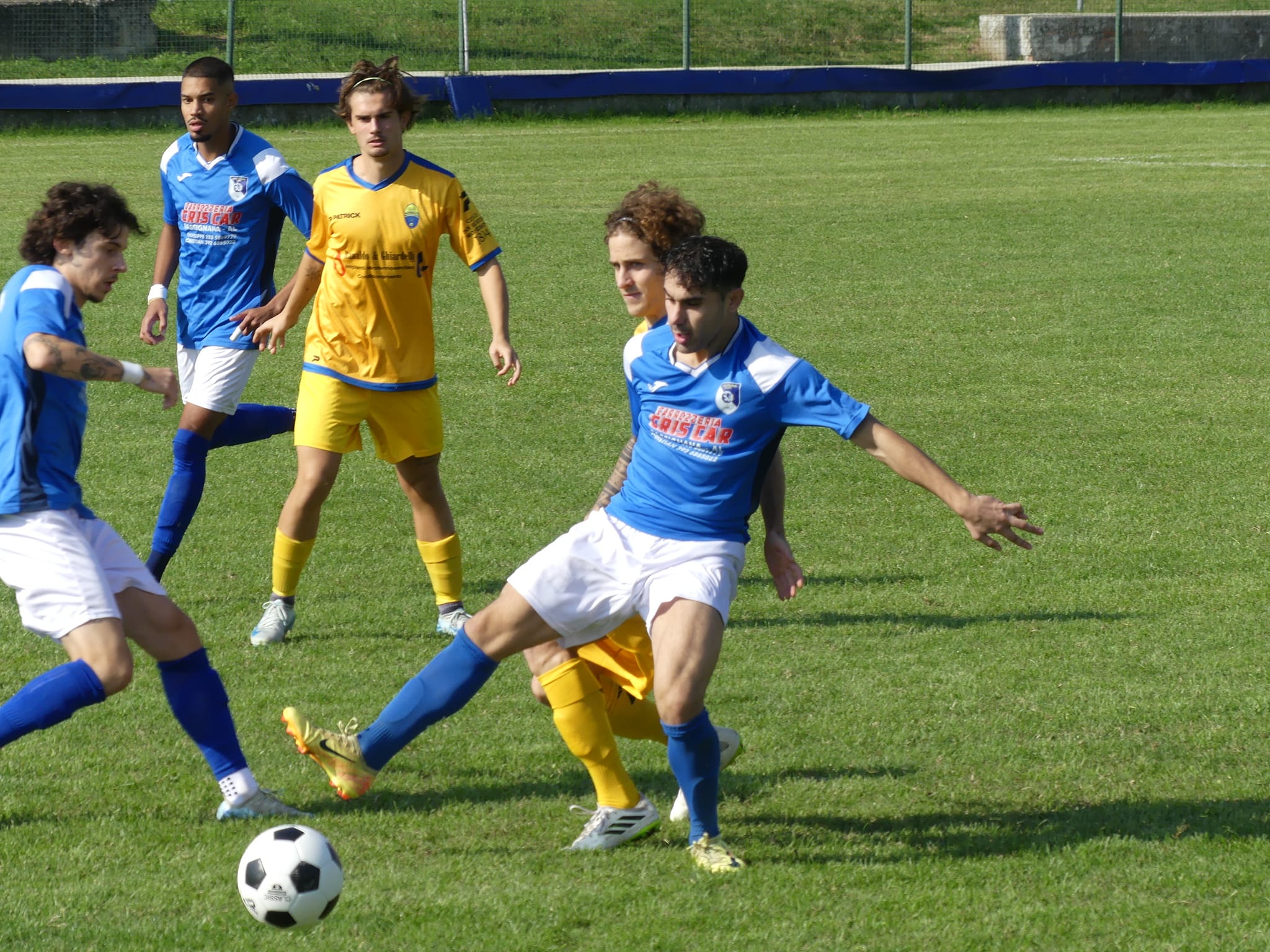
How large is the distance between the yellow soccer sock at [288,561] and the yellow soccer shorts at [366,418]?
41 centimetres

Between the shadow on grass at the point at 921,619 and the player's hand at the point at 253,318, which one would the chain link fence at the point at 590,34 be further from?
the shadow on grass at the point at 921,619

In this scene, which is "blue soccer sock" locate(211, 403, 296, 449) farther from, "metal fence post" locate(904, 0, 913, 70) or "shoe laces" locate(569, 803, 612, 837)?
"metal fence post" locate(904, 0, 913, 70)

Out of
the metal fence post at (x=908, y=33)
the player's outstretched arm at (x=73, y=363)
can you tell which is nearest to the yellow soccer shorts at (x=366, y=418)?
the player's outstretched arm at (x=73, y=363)

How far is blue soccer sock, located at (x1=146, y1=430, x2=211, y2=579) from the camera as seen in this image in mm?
7031

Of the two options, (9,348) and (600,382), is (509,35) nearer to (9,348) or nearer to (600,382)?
(600,382)

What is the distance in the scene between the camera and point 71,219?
14.6 ft

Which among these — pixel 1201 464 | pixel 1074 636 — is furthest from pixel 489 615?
pixel 1201 464

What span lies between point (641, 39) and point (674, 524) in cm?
2611

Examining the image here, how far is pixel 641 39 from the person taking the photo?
29.3 metres

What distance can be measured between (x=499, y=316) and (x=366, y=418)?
2.32 feet

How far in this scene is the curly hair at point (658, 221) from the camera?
480cm

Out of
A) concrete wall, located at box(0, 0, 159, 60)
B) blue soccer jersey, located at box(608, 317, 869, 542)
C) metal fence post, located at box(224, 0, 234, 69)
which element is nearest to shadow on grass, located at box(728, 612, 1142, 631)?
blue soccer jersey, located at box(608, 317, 869, 542)

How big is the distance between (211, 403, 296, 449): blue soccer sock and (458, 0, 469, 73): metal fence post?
21293 mm

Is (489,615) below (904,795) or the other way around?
the other way around
